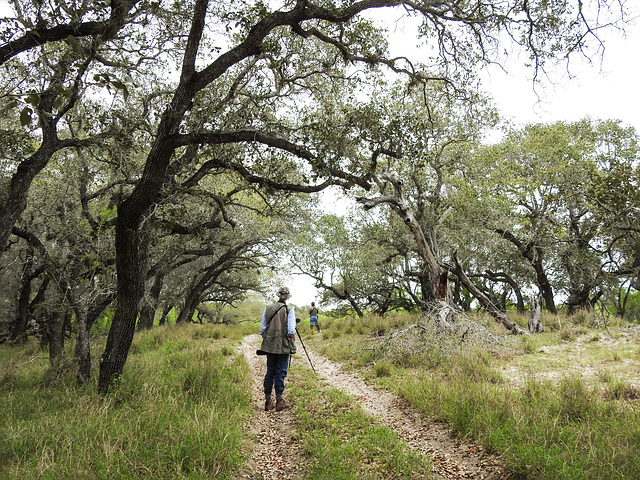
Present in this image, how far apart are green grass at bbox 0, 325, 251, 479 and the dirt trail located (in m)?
0.31

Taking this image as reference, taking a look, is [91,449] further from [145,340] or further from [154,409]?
[145,340]

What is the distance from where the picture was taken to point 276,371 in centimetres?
614

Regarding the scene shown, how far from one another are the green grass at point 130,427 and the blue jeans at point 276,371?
439 millimetres

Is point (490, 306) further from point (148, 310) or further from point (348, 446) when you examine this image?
point (148, 310)

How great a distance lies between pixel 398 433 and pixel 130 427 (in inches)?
131

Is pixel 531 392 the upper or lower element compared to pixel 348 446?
upper

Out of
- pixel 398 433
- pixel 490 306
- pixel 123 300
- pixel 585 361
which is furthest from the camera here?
pixel 490 306

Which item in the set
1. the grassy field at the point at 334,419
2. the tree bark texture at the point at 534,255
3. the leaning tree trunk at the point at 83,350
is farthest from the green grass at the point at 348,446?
the tree bark texture at the point at 534,255

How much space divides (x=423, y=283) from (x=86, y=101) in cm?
1617

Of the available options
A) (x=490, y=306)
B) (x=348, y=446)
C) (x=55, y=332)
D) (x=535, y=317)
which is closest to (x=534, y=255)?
(x=490, y=306)

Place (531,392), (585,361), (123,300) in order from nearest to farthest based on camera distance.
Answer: (531,392) → (123,300) → (585,361)

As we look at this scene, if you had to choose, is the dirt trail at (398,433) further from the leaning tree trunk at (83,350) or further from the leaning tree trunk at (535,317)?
the leaning tree trunk at (535,317)

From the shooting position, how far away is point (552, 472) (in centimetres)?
308

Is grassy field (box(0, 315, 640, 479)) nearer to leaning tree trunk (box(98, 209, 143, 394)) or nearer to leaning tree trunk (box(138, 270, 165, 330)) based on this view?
leaning tree trunk (box(98, 209, 143, 394))
